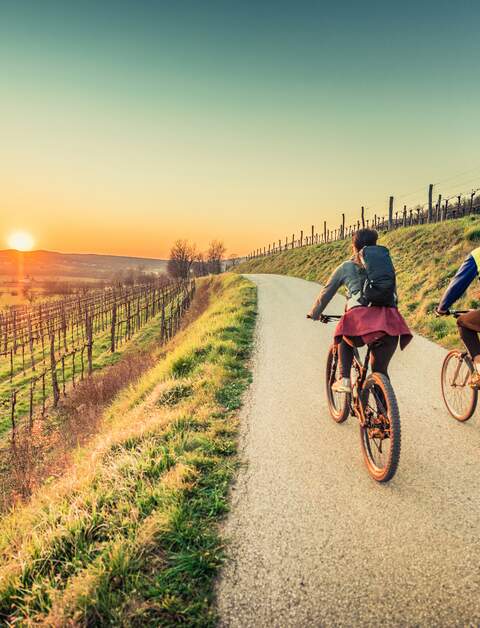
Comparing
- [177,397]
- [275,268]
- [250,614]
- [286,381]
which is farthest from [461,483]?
[275,268]

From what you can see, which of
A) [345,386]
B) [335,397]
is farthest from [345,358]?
[335,397]

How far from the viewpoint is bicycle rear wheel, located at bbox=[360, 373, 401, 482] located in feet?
11.1

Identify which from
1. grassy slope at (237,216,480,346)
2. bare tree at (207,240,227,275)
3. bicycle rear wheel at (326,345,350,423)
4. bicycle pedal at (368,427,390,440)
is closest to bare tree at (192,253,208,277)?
bare tree at (207,240,227,275)

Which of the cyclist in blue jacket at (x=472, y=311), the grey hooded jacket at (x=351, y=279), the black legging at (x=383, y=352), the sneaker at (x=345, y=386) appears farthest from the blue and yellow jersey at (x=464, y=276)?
the sneaker at (x=345, y=386)

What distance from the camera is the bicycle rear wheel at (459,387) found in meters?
4.80

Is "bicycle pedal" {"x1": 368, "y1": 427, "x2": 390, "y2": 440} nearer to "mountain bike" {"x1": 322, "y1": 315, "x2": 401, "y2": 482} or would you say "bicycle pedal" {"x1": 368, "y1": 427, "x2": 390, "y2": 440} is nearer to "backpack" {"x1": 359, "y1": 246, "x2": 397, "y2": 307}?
"mountain bike" {"x1": 322, "y1": 315, "x2": 401, "y2": 482}

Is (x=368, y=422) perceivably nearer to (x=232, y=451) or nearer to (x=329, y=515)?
(x=329, y=515)

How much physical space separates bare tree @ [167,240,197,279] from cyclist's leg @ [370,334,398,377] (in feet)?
314

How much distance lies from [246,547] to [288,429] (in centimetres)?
225

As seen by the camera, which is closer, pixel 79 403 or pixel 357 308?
pixel 357 308

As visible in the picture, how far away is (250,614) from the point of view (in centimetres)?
222

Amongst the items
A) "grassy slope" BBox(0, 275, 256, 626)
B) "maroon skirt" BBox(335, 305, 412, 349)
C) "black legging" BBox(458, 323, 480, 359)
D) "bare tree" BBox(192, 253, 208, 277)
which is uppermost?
"bare tree" BBox(192, 253, 208, 277)

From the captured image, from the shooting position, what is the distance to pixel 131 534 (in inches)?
113

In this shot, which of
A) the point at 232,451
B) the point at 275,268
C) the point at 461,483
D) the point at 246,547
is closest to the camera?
the point at 246,547
